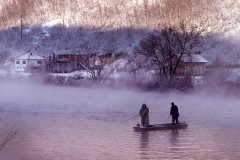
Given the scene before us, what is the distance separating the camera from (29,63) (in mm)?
75500

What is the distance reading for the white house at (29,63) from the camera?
74000mm

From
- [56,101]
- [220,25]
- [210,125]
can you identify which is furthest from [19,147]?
[220,25]

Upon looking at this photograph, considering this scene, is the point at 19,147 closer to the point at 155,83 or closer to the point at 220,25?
the point at 155,83

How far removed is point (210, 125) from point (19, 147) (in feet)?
36.8

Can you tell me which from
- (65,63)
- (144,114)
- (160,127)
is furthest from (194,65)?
(144,114)

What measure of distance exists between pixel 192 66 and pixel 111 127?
110 ft

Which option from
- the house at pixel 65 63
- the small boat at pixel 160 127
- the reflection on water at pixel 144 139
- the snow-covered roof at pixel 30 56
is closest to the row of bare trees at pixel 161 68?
the house at pixel 65 63

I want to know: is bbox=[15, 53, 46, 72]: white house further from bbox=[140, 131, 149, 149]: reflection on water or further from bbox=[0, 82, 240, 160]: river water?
bbox=[140, 131, 149, 149]: reflection on water

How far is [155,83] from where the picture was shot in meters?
48.3

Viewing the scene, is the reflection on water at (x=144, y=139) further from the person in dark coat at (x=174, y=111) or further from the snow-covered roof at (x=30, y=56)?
the snow-covered roof at (x=30, y=56)

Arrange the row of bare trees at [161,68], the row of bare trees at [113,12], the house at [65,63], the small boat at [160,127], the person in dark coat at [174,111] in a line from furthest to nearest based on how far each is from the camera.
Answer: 1. the row of bare trees at [113,12]
2. the house at [65,63]
3. the row of bare trees at [161,68]
4. the person in dark coat at [174,111]
5. the small boat at [160,127]

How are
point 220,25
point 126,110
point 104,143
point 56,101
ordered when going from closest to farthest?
point 104,143
point 126,110
point 56,101
point 220,25

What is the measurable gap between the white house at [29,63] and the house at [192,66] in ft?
76.3

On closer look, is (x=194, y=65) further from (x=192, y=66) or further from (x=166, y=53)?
(x=166, y=53)
